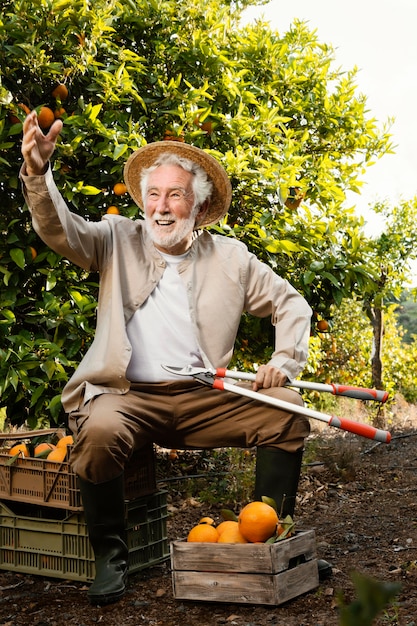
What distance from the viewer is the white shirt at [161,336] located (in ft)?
9.59

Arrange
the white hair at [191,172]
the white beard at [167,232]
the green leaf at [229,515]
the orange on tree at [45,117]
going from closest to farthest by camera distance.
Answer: the green leaf at [229,515], the white beard at [167,232], the white hair at [191,172], the orange on tree at [45,117]

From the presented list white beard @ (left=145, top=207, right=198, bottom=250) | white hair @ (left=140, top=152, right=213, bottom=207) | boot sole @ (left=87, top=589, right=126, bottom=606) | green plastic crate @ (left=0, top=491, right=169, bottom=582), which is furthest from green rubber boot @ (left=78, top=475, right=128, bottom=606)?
white hair @ (left=140, top=152, right=213, bottom=207)

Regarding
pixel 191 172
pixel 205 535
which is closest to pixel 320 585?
pixel 205 535

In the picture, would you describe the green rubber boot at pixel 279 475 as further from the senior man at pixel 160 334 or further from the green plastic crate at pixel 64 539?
the green plastic crate at pixel 64 539

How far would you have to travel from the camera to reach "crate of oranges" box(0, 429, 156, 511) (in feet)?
9.21

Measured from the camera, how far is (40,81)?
4.02 meters

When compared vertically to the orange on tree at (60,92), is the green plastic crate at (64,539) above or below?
below

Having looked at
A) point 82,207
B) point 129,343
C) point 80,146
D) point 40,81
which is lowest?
point 129,343

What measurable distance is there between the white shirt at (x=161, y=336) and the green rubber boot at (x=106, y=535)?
1.53 ft

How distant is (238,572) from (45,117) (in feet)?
8.06

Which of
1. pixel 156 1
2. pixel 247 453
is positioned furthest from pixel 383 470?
pixel 156 1

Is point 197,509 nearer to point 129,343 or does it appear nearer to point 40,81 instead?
point 129,343

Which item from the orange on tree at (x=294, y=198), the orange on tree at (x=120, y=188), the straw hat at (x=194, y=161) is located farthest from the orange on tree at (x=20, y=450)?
the orange on tree at (x=294, y=198)

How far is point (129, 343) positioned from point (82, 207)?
1.41 m
